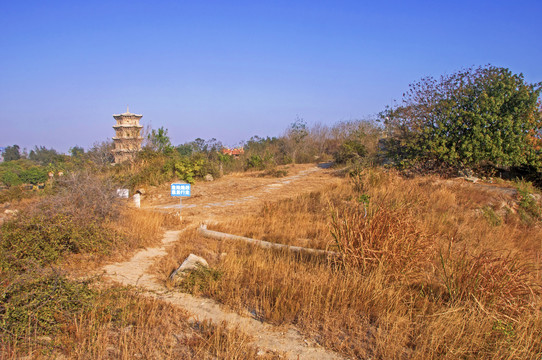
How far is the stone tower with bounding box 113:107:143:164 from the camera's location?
60.5ft

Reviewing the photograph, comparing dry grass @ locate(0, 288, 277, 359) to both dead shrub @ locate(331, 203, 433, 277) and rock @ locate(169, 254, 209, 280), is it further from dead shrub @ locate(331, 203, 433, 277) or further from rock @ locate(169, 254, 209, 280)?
dead shrub @ locate(331, 203, 433, 277)

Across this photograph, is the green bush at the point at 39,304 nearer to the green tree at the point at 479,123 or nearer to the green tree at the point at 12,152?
the green tree at the point at 479,123

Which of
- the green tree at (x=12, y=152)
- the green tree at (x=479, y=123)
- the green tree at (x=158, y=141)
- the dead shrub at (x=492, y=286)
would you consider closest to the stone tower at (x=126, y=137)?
the green tree at (x=158, y=141)

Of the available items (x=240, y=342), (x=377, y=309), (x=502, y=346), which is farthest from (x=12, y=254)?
(x=502, y=346)

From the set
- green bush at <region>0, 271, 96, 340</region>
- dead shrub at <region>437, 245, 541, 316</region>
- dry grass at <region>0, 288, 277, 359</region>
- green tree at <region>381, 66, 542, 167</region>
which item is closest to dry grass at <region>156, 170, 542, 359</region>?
dead shrub at <region>437, 245, 541, 316</region>

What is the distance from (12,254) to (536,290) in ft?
22.1

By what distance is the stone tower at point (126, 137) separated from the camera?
60.5 feet

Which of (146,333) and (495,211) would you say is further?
(495,211)

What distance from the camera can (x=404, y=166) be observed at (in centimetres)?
1407

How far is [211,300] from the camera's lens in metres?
4.50

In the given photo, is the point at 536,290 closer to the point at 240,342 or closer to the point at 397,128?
the point at 240,342

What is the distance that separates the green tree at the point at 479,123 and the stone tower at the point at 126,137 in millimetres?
12782

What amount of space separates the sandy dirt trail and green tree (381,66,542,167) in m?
4.65

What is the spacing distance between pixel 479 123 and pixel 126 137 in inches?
647
